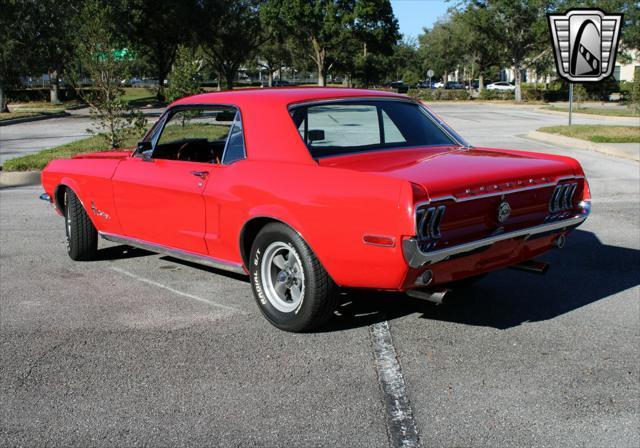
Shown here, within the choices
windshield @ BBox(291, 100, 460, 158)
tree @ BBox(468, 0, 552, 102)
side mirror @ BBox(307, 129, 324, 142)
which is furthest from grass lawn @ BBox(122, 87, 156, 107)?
side mirror @ BBox(307, 129, 324, 142)

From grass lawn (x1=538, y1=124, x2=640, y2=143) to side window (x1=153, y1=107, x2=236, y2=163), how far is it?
14.7 meters

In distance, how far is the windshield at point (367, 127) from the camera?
5.00 meters

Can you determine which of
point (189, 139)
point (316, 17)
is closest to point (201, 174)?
point (189, 139)

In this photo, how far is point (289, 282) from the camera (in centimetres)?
482

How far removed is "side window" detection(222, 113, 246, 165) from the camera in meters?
5.16

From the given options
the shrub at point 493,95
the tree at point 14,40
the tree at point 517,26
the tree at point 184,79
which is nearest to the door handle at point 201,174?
the tree at point 184,79

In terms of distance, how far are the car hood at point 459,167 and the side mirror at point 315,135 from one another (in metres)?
0.23

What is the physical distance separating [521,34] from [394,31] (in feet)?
43.3

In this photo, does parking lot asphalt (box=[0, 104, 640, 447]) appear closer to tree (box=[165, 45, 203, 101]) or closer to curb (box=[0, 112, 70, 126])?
tree (box=[165, 45, 203, 101])

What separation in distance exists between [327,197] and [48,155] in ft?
41.4

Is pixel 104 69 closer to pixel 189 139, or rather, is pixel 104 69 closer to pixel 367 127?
pixel 189 139

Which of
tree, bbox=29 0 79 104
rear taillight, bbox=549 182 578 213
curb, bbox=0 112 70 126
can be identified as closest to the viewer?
rear taillight, bbox=549 182 578 213

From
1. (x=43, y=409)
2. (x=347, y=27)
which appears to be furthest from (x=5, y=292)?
(x=347, y=27)

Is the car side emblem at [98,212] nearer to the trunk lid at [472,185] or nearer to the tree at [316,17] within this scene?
the trunk lid at [472,185]
